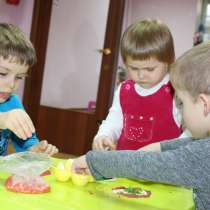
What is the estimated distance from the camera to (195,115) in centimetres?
74

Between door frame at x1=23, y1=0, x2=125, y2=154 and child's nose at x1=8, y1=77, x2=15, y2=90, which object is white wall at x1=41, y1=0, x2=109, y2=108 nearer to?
door frame at x1=23, y1=0, x2=125, y2=154

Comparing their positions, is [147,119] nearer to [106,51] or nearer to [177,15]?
[106,51]

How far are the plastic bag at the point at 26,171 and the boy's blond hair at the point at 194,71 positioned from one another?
33 centimetres

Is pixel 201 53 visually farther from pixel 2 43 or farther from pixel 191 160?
pixel 2 43

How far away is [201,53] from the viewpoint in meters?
0.73

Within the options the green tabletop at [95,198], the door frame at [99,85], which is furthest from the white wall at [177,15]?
the green tabletop at [95,198]

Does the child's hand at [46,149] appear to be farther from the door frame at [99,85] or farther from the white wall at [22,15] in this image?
the white wall at [22,15]

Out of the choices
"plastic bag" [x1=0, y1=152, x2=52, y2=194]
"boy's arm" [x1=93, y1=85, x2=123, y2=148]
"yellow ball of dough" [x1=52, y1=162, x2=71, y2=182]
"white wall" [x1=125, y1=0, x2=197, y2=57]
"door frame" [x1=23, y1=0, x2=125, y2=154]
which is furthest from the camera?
"white wall" [x1=125, y1=0, x2=197, y2=57]

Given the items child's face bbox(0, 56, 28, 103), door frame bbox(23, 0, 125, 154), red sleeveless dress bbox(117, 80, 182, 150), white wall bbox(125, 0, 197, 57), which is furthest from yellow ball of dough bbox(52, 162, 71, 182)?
white wall bbox(125, 0, 197, 57)

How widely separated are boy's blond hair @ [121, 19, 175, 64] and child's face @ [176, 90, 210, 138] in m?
0.56

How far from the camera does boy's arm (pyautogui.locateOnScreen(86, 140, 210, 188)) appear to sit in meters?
0.67

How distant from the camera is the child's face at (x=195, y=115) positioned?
73 centimetres

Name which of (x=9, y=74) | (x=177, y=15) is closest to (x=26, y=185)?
(x=9, y=74)

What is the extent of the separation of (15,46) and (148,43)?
421 millimetres
